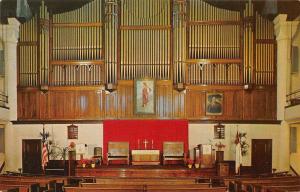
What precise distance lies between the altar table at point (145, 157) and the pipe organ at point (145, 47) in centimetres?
199

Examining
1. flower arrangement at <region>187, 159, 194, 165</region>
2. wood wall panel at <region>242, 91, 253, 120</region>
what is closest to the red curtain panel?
flower arrangement at <region>187, 159, 194, 165</region>

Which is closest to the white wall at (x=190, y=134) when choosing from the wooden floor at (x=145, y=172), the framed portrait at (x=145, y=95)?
the framed portrait at (x=145, y=95)

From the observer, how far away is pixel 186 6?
1984 cm

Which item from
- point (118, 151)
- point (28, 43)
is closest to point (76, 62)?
point (28, 43)

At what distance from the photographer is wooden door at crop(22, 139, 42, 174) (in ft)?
64.0

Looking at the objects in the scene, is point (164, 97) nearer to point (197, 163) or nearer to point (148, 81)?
point (148, 81)

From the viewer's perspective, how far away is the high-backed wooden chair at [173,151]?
762 inches

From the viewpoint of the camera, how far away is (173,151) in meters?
→ 19.5

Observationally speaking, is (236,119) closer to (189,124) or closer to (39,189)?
(189,124)

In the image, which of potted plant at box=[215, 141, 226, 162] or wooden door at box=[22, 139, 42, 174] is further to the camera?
wooden door at box=[22, 139, 42, 174]

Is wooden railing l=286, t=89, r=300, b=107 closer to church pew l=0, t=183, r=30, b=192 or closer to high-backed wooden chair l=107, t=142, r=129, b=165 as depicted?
high-backed wooden chair l=107, t=142, r=129, b=165

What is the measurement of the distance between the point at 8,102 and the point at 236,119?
10.3 m

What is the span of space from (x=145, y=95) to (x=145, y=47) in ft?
7.15

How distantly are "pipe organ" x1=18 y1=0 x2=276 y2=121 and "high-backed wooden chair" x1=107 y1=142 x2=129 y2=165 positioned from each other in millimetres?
1525
